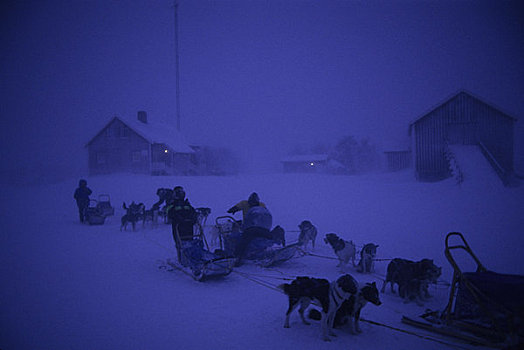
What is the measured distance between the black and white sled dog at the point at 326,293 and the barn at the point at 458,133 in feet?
56.6

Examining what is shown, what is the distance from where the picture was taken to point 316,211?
11836mm

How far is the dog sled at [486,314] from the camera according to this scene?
2920 mm

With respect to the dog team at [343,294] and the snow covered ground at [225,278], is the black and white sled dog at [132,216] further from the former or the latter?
the dog team at [343,294]

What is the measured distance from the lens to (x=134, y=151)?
26375 mm

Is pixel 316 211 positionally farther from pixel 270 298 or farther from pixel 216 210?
pixel 270 298

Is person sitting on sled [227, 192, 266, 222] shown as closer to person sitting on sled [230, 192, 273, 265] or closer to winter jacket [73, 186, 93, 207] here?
person sitting on sled [230, 192, 273, 265]

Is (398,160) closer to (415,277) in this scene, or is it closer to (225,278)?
(415,277)

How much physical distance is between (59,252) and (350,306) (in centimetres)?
756

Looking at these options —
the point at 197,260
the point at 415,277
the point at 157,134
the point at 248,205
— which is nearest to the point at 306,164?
the point at 157,134

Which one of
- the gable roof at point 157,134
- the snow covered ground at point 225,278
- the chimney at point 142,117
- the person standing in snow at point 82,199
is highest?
the chimney at point 142,117

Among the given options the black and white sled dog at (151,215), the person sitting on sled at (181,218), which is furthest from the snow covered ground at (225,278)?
the person sitting on sled at (181,218)

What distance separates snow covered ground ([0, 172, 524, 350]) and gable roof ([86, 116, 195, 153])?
12.4 meters

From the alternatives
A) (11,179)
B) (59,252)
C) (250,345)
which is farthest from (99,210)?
(11,179)

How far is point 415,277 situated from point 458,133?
17895 mm
